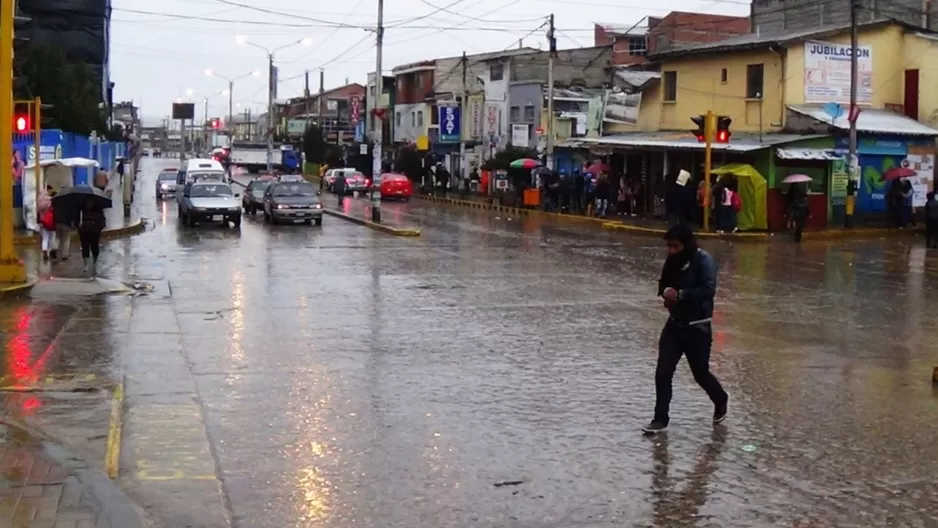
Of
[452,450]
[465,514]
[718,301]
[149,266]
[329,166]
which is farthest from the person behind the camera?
[329,166]

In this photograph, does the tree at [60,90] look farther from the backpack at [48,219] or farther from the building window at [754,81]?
the building window at [754,81]

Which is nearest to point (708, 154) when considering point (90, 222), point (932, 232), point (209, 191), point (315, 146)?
point (932, 232)

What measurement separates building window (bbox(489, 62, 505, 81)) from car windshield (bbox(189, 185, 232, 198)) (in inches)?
1339

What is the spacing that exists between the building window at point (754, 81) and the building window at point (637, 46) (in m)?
40.9

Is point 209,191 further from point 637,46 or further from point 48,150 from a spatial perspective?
point 637,46

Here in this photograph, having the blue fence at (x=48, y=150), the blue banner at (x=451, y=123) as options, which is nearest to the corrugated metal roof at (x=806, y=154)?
the blue fence at (x=48, y=150)

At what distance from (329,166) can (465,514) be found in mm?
84729

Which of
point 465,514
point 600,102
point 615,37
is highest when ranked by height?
point 615,37

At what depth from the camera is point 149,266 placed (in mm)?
23641

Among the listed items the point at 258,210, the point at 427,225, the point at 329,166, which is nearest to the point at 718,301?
the point at 427,225

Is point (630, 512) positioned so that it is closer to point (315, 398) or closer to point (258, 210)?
point (315, 398)

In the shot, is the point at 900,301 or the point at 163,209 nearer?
the point at 900,301

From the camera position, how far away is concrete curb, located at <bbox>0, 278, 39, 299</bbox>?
1756cm

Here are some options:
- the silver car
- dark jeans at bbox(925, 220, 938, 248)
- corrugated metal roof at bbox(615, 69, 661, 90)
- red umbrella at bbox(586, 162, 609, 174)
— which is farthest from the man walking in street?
the silver car
